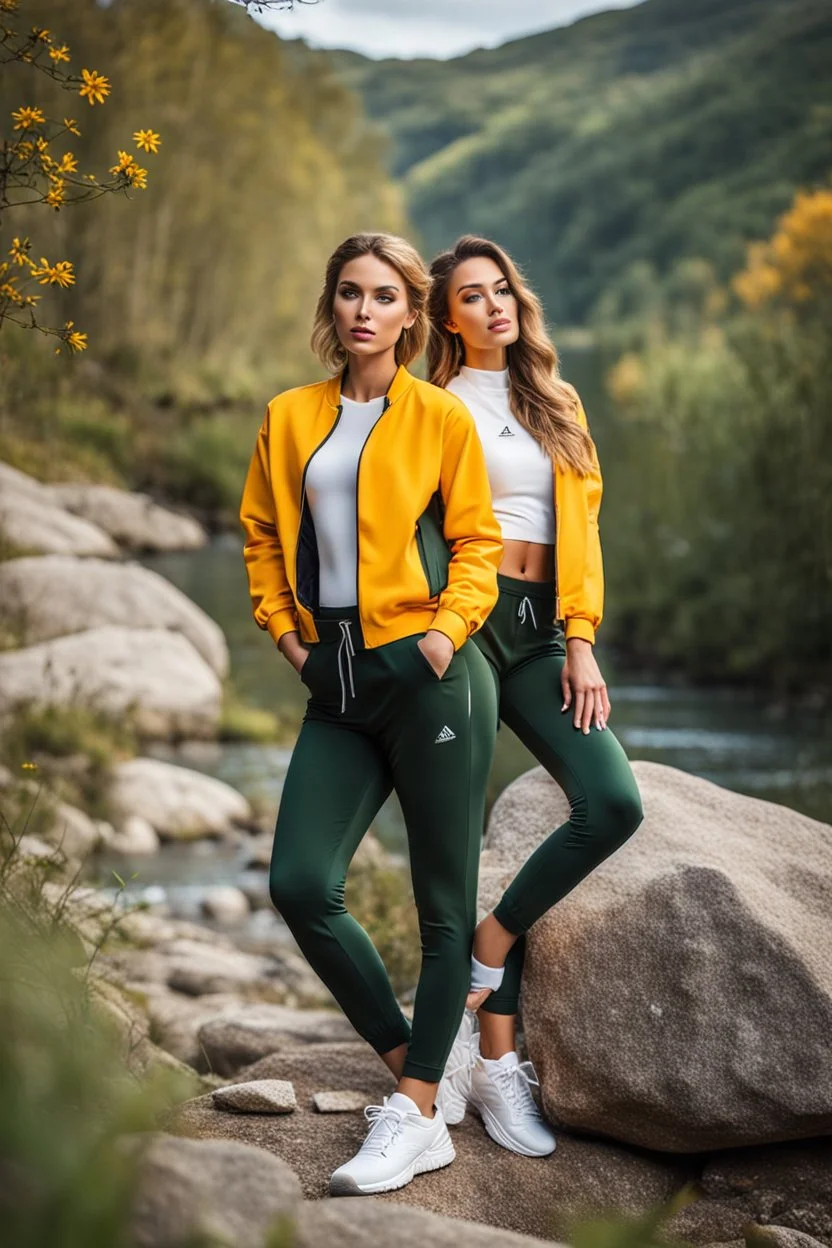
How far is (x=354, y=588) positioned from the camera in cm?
316

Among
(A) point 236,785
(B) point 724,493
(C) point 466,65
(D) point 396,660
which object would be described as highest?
(C) point 466,65

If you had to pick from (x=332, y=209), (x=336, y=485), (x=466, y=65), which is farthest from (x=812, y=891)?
(x=466, y=65)

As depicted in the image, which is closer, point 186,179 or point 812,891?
point 812,891

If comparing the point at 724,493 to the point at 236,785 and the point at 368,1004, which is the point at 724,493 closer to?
the point at 236,785

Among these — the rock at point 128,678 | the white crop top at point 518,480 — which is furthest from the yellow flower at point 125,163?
the rock at point 128,678

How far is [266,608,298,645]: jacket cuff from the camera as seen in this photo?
3.29 m

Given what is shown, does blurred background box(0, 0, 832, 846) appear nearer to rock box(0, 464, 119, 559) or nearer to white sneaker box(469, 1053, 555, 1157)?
rock box(0, 464, 119, 559)

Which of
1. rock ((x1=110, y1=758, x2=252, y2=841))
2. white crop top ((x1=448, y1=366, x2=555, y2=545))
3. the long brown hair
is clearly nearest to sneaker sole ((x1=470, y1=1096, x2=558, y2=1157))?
white crop top ((x1=448, y1=366, x2=555, y2=545))

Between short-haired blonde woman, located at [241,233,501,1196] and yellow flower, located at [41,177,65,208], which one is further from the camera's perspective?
yellow flower, located at [41,177,65,208]

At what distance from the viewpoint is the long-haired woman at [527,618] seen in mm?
3375

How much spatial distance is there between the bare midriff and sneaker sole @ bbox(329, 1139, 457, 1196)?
4.45 feet

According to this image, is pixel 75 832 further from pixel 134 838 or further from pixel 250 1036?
pixel 250 1036

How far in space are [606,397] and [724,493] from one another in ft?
25.5

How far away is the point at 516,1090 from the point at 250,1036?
4.76 feet
